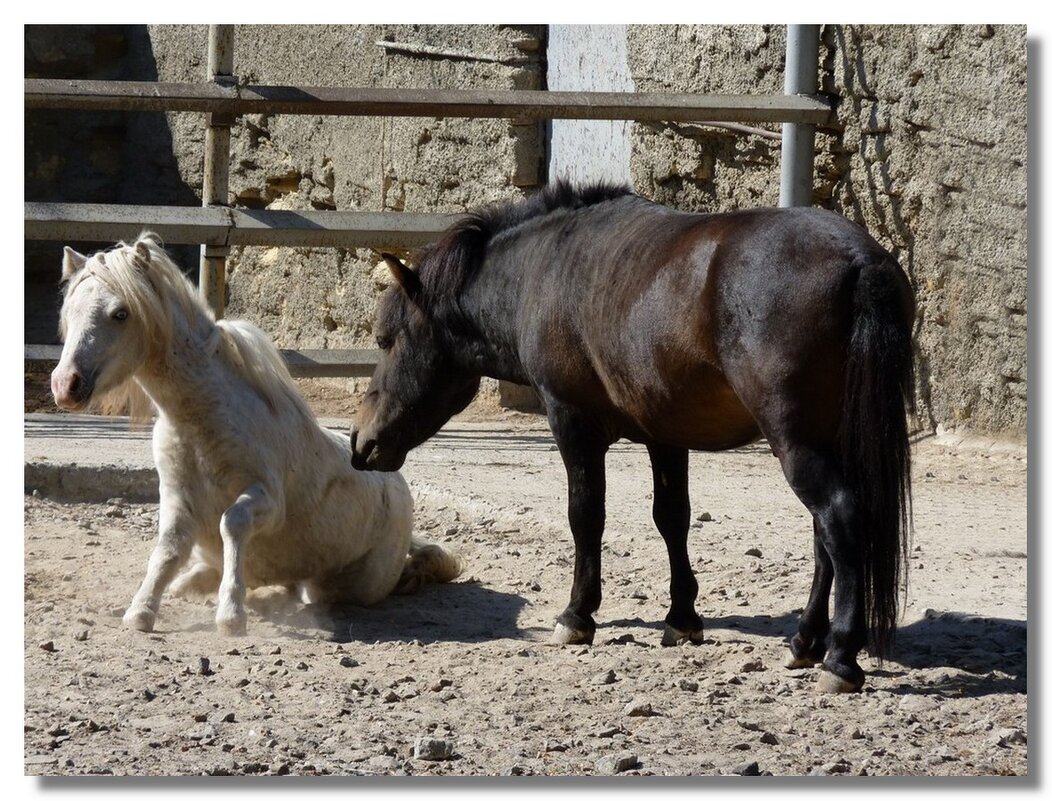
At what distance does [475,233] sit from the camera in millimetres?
4828

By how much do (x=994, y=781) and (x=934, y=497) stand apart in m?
3.38

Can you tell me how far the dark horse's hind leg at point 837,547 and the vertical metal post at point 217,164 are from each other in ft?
15.4

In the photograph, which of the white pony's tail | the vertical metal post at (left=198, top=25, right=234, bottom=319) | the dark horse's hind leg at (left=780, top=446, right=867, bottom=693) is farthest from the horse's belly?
the vertical metal post at (left=198, top=25, right=234, bottom=319)

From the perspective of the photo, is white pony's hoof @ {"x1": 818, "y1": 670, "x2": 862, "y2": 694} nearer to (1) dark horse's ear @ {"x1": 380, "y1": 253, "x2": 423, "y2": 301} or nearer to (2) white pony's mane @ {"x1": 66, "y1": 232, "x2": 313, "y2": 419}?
(1) dark horse's ear @ {"x1": 380, "y1": 253, "x2": 423, "y2": 301}

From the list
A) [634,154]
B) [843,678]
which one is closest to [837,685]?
[843,678]

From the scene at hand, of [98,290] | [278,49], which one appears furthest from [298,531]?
[278,49]

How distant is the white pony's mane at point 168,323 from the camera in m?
4.51

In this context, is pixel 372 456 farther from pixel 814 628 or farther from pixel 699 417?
pixel 814 628

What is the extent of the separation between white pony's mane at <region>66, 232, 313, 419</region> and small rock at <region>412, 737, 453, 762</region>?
176 centimetres

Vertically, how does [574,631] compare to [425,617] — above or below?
above

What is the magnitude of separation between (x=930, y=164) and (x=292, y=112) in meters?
3.47

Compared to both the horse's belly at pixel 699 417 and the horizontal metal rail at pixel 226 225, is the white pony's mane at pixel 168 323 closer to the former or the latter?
the horse's belly at pixel 699 417

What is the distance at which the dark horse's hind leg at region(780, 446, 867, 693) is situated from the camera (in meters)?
3.69

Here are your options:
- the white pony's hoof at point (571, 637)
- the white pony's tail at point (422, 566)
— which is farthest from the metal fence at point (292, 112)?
the white pony's hoof at point (571, 637)
